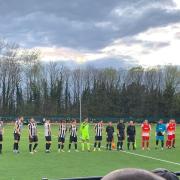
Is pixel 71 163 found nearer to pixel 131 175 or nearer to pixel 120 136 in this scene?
pixel 120 136

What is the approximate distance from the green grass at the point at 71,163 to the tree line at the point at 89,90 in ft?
208

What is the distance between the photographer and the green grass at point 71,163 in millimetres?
16125

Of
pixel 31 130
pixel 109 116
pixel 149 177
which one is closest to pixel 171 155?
pixel 31 130

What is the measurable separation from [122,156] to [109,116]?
6594cm

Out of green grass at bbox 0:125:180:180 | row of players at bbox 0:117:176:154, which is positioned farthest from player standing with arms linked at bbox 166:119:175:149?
green grass at bbox 0:125:180:180

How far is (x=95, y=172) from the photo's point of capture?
1628 centimetres

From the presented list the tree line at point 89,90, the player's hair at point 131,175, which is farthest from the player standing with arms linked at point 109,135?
the tree line at point 89,90

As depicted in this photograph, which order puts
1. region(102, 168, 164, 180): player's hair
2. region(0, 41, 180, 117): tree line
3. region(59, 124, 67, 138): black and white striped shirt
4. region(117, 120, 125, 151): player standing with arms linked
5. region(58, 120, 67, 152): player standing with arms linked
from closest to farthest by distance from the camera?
region(102, 168, 164, 180): player's hair, region(58, 120, 67, 152): player standing with arms linked, region(59, 124, 67, 138): black and white striped shirt, region(117, 120, 125, 151): player standing with arms linked, region(0, 41, 180, 117): tree line

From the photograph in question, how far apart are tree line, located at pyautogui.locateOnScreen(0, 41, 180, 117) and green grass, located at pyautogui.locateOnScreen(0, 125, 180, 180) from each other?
6352cm

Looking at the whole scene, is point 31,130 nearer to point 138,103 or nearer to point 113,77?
point 138,103

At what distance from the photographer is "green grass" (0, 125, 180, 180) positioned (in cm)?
1612

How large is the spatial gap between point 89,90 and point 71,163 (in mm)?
78745

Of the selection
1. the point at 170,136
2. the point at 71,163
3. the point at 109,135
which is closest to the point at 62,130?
the point at 109,135

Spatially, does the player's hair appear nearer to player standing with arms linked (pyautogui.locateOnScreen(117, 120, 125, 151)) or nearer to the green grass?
the green grass
